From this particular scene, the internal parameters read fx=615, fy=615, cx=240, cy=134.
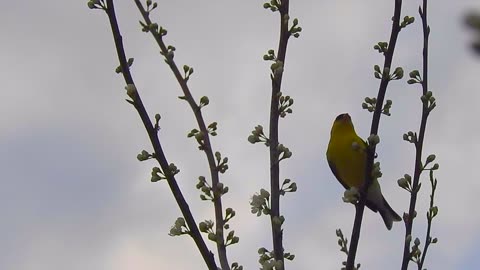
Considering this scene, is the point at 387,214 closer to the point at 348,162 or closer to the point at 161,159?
the point at 348,162

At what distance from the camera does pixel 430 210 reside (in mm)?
3254

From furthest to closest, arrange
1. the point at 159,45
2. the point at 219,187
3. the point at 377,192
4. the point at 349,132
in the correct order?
the point at 349,132, the point at 377,192, the point at 159,45, the point at 219,187

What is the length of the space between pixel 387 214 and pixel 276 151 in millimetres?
4044

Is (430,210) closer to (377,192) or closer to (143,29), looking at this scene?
(143,29)

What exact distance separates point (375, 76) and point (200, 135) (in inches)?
37.9

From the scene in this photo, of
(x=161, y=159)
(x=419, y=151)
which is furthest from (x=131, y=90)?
(x=419, y=151)

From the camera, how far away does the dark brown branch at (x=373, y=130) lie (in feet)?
9.43

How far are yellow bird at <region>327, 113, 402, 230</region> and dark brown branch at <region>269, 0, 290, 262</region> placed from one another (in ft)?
11.6

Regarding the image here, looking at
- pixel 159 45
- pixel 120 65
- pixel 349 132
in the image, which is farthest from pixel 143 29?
pixel 349 132

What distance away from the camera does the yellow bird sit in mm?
6969

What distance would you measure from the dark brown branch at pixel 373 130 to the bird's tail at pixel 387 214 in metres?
3.96

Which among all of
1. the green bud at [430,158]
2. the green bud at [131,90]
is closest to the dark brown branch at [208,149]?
the green bud at [131,90]

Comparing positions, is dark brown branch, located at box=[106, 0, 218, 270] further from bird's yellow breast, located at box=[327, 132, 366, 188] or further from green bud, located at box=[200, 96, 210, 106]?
bird's yellow breast, located at box=[327, 132, 366, 188]

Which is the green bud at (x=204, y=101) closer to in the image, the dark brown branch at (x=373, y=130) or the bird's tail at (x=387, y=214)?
the dark brown branch at (x=373, y=130)
